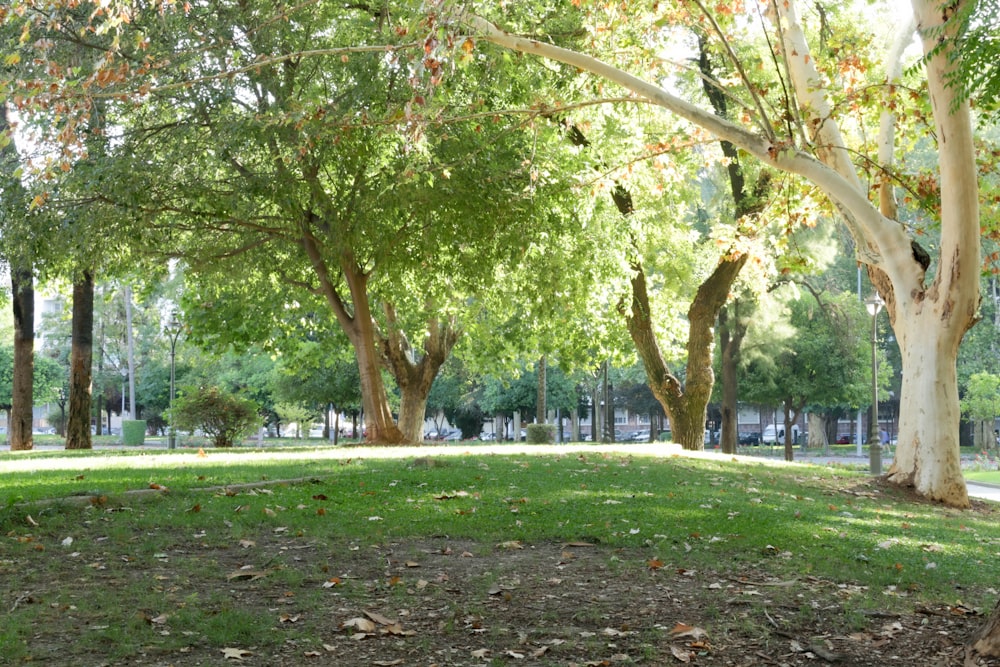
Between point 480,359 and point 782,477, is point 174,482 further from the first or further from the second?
point 480,359

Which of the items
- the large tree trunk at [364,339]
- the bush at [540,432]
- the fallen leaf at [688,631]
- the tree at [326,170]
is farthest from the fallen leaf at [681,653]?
the bush at [540,432]

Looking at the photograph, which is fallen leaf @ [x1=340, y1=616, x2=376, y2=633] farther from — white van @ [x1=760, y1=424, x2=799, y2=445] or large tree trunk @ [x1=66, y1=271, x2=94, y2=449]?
white van @ [x1=760, y1=424, x2=799, y2=445]

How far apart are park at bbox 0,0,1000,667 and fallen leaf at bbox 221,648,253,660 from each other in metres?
0.02

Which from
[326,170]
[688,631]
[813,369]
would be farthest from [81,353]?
[813,369]

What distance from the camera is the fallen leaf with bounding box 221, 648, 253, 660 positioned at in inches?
198

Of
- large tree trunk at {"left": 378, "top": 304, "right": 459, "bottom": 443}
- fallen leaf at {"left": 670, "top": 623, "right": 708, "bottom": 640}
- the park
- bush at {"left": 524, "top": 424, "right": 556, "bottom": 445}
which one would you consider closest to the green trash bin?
the park

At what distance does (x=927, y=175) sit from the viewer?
14711mm

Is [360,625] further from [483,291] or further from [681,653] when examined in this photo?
[483,291]

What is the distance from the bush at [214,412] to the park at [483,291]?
10cm

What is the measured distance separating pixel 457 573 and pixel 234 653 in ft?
7.08

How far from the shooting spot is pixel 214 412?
84.6 feet

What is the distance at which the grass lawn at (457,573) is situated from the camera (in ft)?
17.5

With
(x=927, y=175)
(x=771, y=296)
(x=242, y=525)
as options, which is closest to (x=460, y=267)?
(x=927, y=175)

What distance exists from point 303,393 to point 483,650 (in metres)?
41.3
